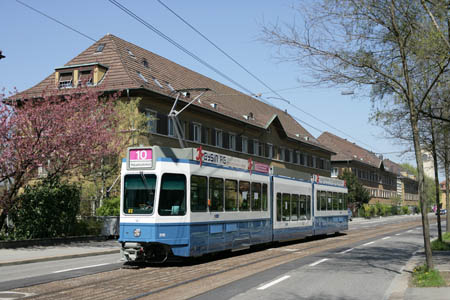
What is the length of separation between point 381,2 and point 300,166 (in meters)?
50.2

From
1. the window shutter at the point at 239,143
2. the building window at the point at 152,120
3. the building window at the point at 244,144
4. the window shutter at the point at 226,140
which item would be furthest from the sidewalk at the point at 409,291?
the building window at the point at 244,144

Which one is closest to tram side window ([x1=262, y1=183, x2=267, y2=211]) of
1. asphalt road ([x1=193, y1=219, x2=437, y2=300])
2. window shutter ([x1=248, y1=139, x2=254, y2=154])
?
asphalt road ([x1=193, y1=219, x2=437, y2=300])

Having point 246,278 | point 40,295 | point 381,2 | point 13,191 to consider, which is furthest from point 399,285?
point 13,191

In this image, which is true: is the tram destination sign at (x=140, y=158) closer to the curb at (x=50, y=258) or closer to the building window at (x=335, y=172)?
the curb at (x=50, y=258)

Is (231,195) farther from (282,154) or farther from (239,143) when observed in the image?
(282,154)

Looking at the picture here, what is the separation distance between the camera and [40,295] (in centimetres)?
1034

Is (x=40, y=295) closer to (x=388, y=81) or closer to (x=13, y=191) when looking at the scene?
(x=388, y=81)

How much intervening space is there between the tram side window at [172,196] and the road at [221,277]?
1.50 metres

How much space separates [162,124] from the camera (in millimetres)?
36906

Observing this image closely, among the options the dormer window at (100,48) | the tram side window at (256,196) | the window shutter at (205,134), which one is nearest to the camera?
the tram side window at (256,196)

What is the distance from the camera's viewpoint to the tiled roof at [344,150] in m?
86.4

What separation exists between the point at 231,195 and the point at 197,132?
2402 centimetres

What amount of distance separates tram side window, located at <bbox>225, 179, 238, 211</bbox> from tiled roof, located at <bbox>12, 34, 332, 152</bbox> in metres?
18.1

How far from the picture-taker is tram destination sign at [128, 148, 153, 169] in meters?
15.0
